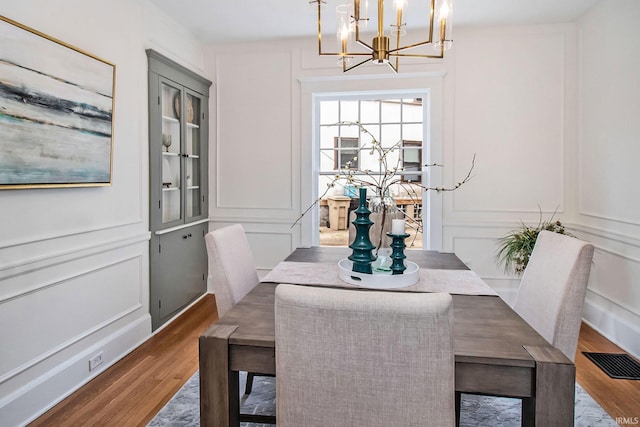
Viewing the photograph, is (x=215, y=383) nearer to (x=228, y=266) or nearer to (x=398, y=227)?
(x=228, y=266)

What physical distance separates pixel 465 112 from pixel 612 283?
1.84 meters

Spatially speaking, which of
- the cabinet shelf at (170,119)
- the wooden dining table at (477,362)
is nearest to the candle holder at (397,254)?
the wooden dining table at (477,362)

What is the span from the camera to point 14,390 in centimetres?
195

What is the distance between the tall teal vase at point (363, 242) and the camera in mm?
1809

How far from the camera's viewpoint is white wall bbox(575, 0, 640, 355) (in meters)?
2.79

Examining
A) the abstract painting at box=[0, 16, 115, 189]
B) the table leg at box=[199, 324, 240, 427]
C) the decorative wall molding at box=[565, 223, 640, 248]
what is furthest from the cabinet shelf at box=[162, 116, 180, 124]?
the decorative wall molding at box=[565, 223, 640, 248]

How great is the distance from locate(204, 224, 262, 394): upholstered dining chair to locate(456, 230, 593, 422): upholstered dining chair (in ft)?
4.09

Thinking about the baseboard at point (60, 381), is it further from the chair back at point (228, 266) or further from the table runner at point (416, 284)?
the table runner at point (416, 284)

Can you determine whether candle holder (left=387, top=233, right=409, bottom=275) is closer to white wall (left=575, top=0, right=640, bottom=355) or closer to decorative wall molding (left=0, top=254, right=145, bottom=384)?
decorative wall molding (left=0, top=254, right=145, bottom=384)

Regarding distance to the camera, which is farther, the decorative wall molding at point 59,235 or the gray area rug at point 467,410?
the gray area rug at point 467,410

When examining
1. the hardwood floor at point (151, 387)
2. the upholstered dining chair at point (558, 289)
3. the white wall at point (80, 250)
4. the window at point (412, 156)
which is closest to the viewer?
the upholstered dining chair at point (558, 289)

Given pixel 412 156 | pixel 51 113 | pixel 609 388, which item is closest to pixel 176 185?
pixel 51 113

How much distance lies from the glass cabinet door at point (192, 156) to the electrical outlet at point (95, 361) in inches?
57.8

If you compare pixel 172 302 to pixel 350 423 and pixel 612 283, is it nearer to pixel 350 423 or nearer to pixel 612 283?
pixel 350 423
